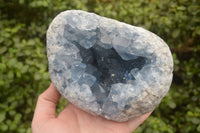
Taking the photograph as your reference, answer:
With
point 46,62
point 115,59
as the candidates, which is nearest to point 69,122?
point 115,59

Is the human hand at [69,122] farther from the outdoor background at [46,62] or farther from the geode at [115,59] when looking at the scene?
the outdoor background at [46,62]

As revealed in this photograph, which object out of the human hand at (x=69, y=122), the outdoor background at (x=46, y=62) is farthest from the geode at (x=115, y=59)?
the outdoor background at (x=46, y=62)

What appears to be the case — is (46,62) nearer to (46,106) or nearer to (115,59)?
(46,106)

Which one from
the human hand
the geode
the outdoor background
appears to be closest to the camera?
the geode

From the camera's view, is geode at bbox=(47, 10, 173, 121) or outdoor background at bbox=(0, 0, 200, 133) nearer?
geode at bbox=(47, 10, 173, 121)

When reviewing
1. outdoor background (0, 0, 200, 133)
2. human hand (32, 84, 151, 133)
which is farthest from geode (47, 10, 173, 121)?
outdoor background (0, 0, 200, 133)

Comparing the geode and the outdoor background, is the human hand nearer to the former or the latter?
the geode
